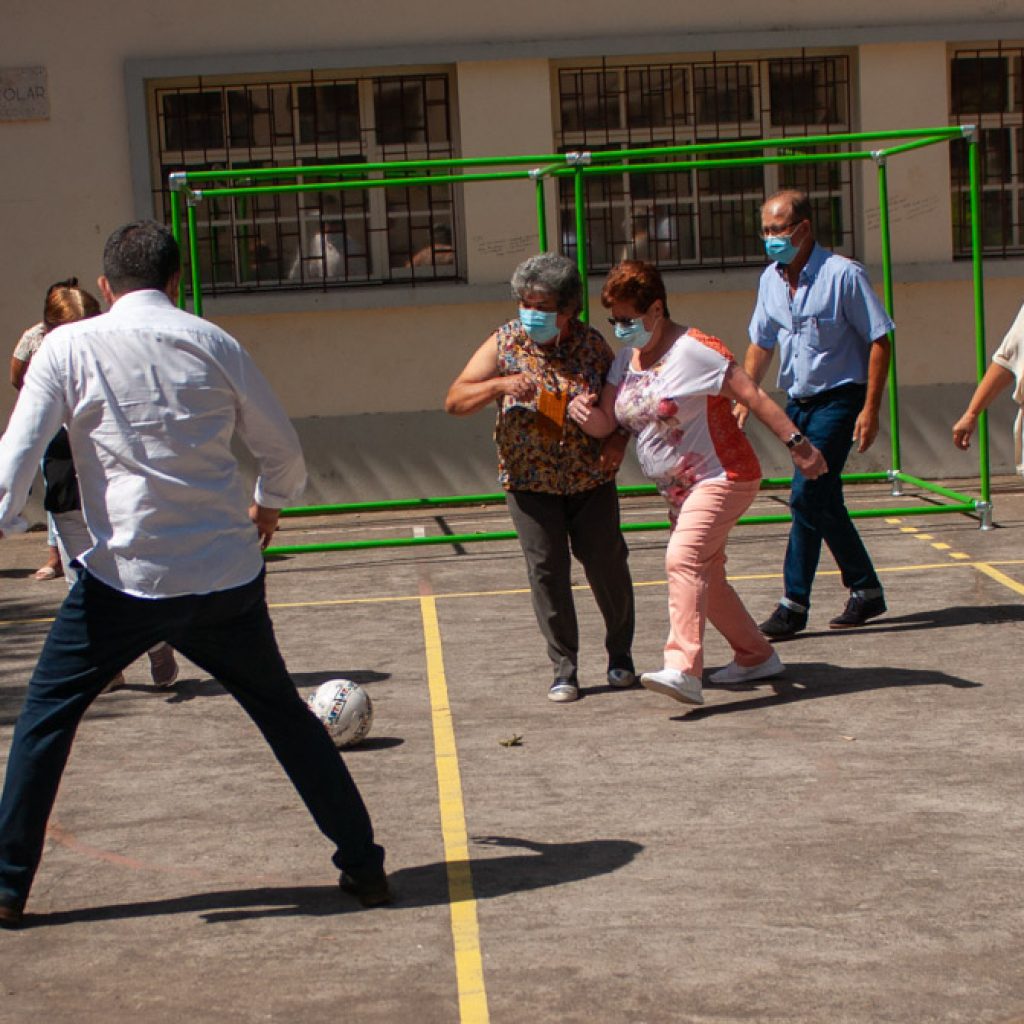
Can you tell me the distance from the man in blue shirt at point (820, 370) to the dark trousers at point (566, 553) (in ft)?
3.80

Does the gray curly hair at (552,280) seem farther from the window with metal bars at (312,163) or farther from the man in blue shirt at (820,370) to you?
the window with metal bars at (312,163)

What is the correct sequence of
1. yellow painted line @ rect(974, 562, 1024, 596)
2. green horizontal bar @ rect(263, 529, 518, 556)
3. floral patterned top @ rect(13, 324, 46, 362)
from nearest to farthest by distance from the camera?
1. yellow painted line @ rect(974, 562, 1024, 596)
2. floral patterned top @ rect(13, 324, 46, 362)
3. green horizontal bar @ rect(263, 529, 518, 556)

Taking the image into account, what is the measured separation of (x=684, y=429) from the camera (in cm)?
674

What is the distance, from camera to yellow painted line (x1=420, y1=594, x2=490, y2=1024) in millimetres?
4230

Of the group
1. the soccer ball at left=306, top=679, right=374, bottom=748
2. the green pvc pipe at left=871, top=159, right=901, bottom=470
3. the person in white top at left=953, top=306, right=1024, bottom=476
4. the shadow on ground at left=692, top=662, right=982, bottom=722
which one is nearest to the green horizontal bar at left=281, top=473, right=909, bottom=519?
the green pvc pipe at left=871, top=159, right=901, bottom=470

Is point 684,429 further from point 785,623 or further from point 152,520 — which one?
point 152,520

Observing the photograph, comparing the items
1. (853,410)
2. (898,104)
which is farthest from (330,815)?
(898,104)

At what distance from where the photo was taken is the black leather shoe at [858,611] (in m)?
8.23

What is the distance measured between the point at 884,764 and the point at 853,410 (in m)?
2.41

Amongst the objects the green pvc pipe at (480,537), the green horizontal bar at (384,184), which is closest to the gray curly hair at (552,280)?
the green pvc pipe at (480,537)

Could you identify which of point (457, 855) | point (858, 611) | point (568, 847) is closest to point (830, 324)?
point (858, 611)

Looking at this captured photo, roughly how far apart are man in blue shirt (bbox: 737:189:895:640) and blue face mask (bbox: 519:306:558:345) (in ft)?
4.63

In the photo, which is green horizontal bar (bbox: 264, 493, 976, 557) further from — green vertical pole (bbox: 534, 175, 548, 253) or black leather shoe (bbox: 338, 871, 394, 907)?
black leather shoe (bbox: 338, 871, 394, 907)

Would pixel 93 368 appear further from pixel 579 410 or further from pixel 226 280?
pixel 226 280
